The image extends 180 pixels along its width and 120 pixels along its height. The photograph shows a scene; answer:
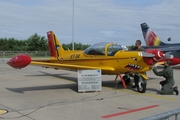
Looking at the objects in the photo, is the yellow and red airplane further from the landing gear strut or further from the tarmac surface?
the tarmac surface

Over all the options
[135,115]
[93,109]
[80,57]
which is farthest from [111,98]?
[80,57]

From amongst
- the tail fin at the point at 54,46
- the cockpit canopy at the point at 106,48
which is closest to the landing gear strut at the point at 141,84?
the cockpit canopy at the point at 106,48

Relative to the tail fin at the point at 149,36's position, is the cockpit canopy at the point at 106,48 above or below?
below

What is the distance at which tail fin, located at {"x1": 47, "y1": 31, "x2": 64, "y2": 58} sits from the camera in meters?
14.1

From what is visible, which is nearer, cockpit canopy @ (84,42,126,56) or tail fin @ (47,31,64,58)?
cockpit canopy @ (84,42,126,56)

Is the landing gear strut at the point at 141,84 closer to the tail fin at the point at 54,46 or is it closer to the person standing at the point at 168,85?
the person standing at the point at 168,85

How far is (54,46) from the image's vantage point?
14391 millimetres

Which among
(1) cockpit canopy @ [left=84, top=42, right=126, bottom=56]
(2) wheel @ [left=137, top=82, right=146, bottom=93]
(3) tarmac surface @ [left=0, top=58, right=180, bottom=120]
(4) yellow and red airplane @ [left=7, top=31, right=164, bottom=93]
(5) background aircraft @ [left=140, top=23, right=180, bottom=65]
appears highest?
(5) background aircraft @ [left=140, top=23, right=180, bottom=65]

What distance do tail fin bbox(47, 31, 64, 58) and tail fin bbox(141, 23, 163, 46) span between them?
50.9 feet

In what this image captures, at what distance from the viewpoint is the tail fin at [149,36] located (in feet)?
88.7

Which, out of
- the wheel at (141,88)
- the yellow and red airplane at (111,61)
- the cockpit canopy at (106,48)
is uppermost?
the cockpit canopy at (106,48)

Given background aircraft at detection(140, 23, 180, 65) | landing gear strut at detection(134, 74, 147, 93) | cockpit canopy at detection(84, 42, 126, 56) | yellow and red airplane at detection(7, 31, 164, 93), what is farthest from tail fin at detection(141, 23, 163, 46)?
landing gear strut at detection(134, 74, 147, 93)

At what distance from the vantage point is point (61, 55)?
13.8m

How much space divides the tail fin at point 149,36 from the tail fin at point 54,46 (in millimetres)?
15519
